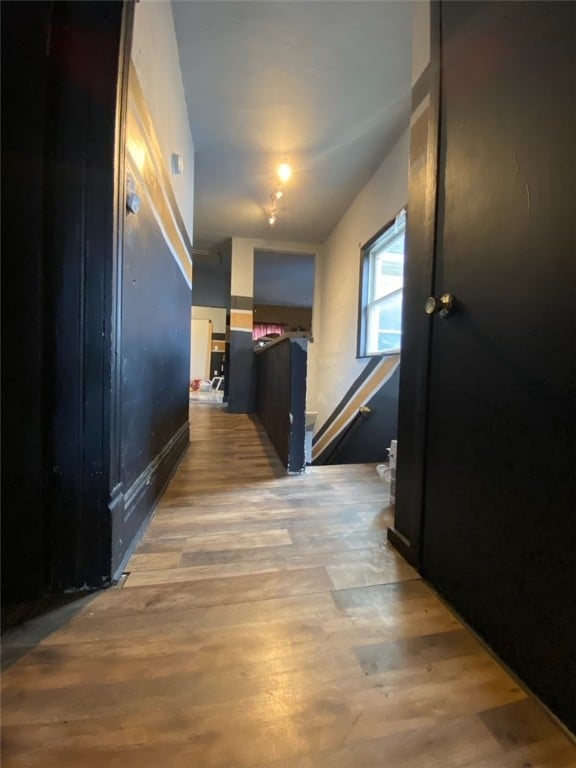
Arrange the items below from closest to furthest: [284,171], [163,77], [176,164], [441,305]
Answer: [441,305] → [163,77] → [176,164] → [284,171]

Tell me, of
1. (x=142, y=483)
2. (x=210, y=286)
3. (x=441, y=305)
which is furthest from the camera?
(x=210, y=286)

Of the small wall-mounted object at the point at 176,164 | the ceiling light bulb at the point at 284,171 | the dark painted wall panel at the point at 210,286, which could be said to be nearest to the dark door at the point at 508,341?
the small wall-mounted object at the point at 176,164

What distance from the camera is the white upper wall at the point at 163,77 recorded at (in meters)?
1.32

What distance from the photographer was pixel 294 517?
4.88ft

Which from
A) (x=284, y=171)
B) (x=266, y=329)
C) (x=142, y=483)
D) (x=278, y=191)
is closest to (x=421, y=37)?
(x=284, y=171)

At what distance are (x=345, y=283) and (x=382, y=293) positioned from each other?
0.85m

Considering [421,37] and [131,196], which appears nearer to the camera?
[131,196]

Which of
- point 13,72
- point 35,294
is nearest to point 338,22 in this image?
point 13,72

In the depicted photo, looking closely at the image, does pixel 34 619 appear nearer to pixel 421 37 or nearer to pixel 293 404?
pixel 293 404

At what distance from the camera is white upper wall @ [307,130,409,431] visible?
3.04 meters

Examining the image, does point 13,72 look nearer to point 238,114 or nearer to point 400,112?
point 238,114

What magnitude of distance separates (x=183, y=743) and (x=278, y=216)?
4.71 meters

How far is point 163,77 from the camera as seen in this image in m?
1.69

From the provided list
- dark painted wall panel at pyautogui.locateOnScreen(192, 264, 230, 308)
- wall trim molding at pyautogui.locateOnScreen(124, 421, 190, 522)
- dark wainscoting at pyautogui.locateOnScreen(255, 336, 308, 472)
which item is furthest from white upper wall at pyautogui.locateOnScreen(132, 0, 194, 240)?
dark painted wall panel at pyautogui.locateOnScreen(192, 264, 230, 308)
